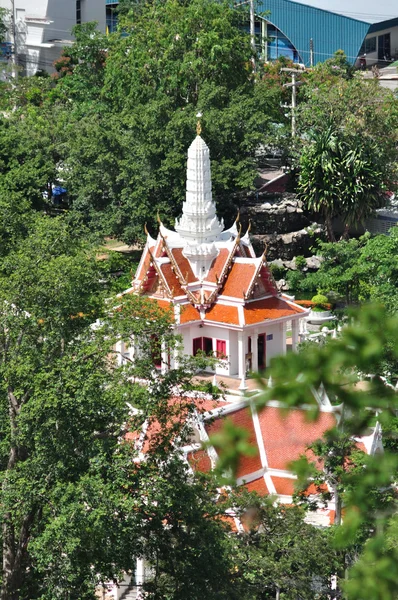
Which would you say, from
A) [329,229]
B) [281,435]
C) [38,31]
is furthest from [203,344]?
[38,31]

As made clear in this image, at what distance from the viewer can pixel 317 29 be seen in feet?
218

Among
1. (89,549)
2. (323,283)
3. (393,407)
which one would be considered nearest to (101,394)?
(89,549)

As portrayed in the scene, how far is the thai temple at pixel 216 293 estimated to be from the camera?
99.6 ft

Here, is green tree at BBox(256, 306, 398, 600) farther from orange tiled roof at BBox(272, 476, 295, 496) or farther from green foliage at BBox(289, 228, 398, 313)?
green foliage at BBox(289, 228, 398, 313)

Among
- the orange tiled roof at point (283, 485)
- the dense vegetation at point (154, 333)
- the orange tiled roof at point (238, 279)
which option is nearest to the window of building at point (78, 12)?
the dense vegetation at point (154, 333)

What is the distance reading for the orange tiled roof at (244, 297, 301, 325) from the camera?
30.2 metres

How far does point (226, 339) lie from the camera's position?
3047cm

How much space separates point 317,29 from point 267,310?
39.2 meters

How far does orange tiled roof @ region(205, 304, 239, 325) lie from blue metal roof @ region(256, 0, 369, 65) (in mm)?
37538

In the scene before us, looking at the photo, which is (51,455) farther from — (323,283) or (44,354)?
(323,283)

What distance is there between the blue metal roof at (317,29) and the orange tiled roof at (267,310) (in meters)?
37.0

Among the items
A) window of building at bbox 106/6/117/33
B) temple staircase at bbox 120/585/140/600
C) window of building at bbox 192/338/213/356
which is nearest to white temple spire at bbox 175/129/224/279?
window of building at bbox 192/338/213/356

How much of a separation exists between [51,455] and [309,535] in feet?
13.7

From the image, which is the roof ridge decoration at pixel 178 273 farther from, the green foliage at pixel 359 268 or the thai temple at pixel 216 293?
the green foliage at pixel 359 268
